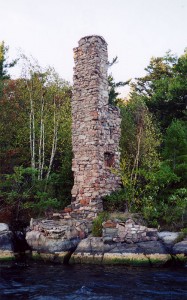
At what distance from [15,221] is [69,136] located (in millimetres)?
5599

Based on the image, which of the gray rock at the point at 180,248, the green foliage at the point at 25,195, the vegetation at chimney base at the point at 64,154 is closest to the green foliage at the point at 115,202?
the vegetation at chimney base at the point at 64,154

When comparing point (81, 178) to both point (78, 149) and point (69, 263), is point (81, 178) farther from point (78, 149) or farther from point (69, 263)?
point (69, 263)

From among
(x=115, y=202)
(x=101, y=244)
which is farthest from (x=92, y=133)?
(x=101, y=244)

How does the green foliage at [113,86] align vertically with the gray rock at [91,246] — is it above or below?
A: above

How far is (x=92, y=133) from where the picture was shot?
13938 mm

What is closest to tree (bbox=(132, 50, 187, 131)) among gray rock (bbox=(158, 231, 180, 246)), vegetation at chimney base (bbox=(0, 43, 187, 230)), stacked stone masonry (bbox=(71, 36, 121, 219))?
vegetation at chimney base (bbox=(0, 43, 187, 230))

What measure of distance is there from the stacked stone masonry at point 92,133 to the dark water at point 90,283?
141 inches

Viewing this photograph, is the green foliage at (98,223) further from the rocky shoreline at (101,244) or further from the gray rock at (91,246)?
the gray rock at (91,246)

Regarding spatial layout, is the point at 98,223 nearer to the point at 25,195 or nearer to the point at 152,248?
the point at 152,248

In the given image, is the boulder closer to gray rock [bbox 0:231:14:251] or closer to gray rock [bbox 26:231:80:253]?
gray rock [bbox 26:231:80:253]

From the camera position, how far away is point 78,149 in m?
14.2

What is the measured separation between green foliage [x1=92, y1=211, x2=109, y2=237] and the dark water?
4.67ft

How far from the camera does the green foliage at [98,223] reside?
38.7 feet

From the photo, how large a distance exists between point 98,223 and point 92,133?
383cm
